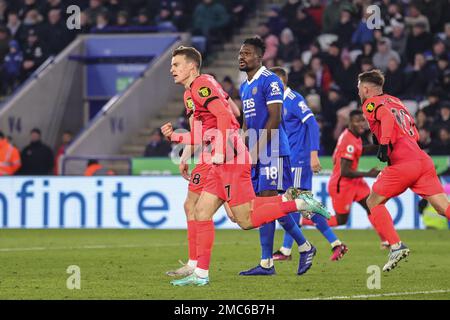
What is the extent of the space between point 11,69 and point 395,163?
1768 centimetres

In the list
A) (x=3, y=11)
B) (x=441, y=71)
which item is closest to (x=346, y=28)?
(x=441, y=71)

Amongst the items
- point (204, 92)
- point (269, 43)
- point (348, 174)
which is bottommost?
point (348, 174)

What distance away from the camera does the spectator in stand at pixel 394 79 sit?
72.8ft

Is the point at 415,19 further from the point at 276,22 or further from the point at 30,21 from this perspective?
the point at 30,21

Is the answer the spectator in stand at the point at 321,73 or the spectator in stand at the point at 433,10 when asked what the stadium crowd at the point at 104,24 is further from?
the spectator in stand at the point at 433,10

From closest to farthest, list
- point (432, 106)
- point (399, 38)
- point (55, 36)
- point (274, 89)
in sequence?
1. point (274, 89)
2. point (432, 106)
3. point (399, 38)
4. point (55, 36)

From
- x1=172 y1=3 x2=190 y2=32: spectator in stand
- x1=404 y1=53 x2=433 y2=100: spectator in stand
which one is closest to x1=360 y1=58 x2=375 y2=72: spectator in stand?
x1=404 y1=53 x2=433 y2=100: spectator in stand

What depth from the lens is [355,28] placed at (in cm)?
2405

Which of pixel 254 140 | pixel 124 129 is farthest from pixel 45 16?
pixel 254 140

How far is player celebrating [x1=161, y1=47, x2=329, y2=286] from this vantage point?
10.2 metres

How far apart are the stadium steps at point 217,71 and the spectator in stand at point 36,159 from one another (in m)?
2.04

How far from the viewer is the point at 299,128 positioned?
13609mm
